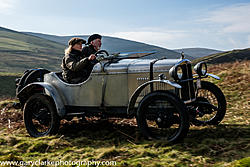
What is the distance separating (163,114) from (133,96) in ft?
1.90

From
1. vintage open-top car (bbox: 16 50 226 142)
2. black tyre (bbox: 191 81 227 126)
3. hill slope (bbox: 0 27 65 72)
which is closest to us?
vintage open-top car (bbox: 16 50 226 142)

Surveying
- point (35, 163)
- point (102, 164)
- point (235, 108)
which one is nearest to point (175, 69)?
point (102, 164)

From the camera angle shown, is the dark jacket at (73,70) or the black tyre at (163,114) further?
the dark jacket at (73,70)

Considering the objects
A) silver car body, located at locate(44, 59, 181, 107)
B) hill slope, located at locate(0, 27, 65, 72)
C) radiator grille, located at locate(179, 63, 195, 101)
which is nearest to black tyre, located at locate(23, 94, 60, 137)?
silver car body, located at locate(44, 59, 181, 107)

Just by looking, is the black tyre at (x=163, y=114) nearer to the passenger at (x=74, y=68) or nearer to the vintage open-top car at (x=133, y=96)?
the vintage open-top car at (x=133, y=96)

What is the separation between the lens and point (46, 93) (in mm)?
5266

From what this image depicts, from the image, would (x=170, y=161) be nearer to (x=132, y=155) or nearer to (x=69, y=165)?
(x=132, y=155)

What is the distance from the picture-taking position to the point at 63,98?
16.9 ft

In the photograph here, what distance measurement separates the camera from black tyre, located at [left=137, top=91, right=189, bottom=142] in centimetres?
373

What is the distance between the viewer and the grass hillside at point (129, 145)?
3.29m

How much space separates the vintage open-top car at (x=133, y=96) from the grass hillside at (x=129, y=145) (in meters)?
0.31

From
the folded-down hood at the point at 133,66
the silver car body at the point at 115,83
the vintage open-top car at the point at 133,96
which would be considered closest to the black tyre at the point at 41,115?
the vintage open-top car at the point at 133,96

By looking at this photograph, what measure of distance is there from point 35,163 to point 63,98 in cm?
187

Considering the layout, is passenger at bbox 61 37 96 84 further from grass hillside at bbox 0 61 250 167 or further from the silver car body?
grass hillside at bbox 0 61 250 167
